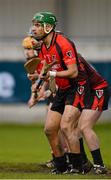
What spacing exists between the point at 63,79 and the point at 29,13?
1163 cm

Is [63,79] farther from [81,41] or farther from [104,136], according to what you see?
[81,41]

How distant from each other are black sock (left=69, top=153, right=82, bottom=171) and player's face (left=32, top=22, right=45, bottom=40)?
171 centimetres

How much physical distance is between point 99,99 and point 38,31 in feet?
4.32

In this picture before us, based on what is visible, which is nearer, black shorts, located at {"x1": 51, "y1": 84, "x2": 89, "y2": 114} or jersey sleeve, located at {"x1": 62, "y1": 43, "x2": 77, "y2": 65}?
jersey sleeve, located at {"x1": 62, "y1": 43, "x2": 77, "y2": 65}

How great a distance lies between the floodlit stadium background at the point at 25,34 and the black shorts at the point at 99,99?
9.12 metres

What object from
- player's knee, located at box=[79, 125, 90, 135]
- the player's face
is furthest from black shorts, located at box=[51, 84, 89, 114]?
the player's face

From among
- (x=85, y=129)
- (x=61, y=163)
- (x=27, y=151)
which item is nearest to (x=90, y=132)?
(x=85, y=129)

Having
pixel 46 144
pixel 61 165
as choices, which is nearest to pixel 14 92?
pixel 46 144

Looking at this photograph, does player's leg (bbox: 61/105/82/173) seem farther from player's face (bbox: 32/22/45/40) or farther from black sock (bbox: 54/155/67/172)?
player's face (bbox: 32/22/45/40)

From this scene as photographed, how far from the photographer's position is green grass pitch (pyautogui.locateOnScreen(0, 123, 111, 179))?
13.6 meters

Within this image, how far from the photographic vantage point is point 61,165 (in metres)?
14.2

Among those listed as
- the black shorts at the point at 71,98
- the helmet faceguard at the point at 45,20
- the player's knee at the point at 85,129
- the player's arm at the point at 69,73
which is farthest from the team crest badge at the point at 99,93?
the helmet faceguard at the point at 45,20

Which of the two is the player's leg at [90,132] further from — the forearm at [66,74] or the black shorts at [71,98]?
the forearm at [66,74]

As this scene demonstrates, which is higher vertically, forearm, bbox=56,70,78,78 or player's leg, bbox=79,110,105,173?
forearm, bbox=56,70,78,78
